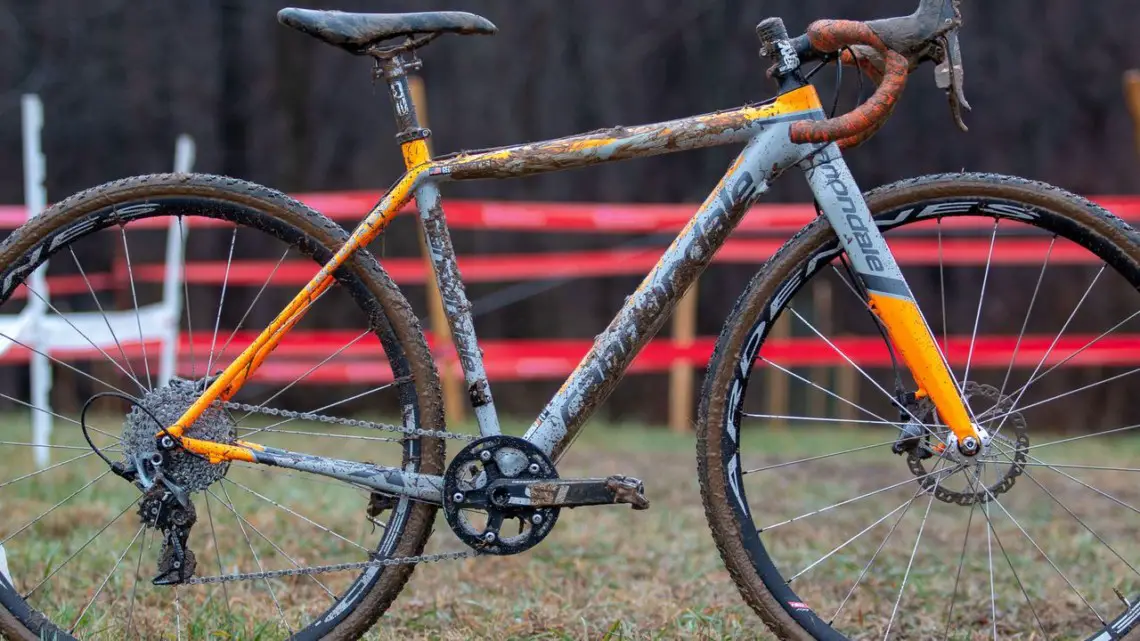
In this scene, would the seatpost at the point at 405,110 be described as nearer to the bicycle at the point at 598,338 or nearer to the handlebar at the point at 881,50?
the bicycle at the point at 598,338

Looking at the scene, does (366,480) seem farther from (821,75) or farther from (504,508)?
(821,75)

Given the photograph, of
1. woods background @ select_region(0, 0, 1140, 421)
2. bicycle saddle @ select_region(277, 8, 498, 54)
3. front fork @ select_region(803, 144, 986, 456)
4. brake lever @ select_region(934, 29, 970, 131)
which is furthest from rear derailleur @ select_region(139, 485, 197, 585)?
woods background @ select_region(0, 0, 1140, 421)

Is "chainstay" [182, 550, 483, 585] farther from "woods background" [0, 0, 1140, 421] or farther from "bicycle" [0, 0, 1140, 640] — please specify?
"woods background" [0, 0, 1140, 421]

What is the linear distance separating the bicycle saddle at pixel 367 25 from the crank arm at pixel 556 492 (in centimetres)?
88

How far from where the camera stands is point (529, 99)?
24.0 ft

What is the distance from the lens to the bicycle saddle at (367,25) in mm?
2238

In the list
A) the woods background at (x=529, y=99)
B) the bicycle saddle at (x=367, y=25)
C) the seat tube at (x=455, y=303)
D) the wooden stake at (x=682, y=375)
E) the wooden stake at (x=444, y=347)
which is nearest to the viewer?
the bicycle saddle at (x=367, y=25)

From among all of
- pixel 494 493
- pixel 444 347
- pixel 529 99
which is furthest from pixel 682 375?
pixel 494 493

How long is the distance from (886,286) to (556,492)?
2.47ft

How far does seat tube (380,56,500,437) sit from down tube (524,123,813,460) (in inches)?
4.8

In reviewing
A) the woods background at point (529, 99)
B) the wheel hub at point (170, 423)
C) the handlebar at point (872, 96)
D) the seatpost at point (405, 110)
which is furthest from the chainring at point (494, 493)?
the woods background at point (529, 99)

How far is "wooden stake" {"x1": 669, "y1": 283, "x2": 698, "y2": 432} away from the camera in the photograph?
22.0ft

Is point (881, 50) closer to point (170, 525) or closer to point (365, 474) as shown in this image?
point (365, 474)

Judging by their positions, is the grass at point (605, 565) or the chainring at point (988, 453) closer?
Answer: the chainring at point (988, 453)
